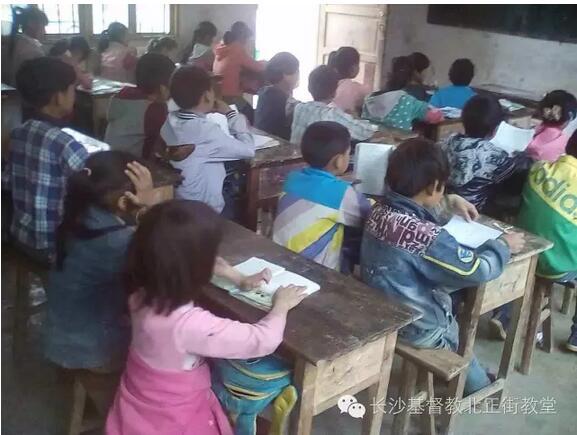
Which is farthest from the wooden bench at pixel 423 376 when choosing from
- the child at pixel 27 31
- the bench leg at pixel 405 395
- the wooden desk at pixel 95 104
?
the child at pixel 27 31

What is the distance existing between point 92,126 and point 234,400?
2072 mm

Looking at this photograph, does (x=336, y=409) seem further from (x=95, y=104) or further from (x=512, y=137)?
(x=95, y=104)

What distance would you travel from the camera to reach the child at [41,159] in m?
1.81

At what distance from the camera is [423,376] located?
1887 millimetres

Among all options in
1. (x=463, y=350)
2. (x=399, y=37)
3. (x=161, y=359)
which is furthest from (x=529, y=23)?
(x=161, y=359)

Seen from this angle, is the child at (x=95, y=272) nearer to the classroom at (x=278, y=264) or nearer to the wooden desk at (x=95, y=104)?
the classroom at (x=278, y=264)

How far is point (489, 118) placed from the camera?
7.31 ft

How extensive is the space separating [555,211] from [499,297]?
1.27ft

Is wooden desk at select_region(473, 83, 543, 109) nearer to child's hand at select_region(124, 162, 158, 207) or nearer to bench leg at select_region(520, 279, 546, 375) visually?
bench leg at select_region(520, 279, 546, 375)

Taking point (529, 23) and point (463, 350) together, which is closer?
point (463, 350)

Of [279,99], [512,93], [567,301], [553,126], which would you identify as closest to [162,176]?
[279,99]

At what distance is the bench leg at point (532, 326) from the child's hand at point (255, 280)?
110 centimetres

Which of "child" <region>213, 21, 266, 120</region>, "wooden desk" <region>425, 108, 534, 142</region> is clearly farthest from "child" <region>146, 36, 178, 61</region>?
"wooden desk" <region>425, 108, 534, 142</region>

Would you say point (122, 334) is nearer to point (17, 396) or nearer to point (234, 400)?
point (234, 400)
